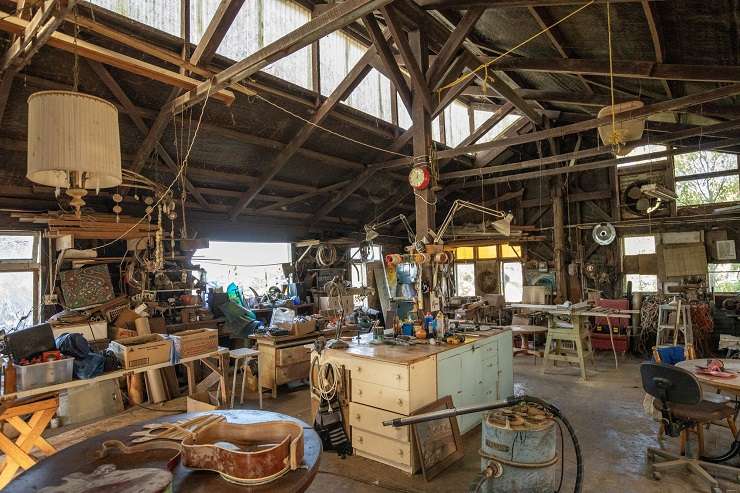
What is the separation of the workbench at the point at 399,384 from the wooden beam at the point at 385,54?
10.3 ft

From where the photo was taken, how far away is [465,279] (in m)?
11.1

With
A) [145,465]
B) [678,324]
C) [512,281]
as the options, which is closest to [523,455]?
[145,465]

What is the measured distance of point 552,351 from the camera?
686cm

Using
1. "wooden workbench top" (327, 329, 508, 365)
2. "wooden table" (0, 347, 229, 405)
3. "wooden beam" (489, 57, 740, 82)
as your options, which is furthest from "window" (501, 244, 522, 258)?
"wooden table" (0, 347, 229, 405)

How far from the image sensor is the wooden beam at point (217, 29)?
13.1ft

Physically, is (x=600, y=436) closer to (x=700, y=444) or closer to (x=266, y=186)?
(x=700, y=444)

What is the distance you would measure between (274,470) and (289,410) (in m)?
3.50

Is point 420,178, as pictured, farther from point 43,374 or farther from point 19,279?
point 19,279

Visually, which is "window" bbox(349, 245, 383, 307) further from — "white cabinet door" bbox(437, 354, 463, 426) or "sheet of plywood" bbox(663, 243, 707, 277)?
"sheet of plywood" bbox(663, 243, 707, 277)

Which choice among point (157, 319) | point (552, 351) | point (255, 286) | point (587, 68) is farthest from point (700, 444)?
point (255, 286)

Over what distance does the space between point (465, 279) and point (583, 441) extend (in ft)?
23.9

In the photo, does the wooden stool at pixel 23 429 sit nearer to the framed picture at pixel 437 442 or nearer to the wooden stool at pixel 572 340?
the framed picture at pixel 437 442

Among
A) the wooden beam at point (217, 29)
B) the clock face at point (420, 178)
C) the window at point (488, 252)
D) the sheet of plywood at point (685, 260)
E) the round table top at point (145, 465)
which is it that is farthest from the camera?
the window at point (488, 252)

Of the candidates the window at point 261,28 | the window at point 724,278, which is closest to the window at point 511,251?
the window at point 724,278
